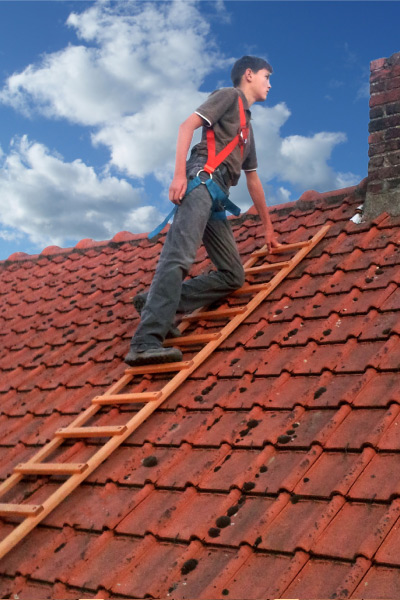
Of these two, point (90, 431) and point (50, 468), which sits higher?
point (90, 431)

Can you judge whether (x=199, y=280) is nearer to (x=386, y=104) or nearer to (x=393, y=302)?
(x=393, y=302)

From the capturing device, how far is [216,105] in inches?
160

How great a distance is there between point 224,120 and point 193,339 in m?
1.45

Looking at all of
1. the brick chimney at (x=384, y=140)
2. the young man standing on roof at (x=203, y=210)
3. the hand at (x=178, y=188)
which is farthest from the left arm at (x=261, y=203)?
the hand at (x=178, y=188)

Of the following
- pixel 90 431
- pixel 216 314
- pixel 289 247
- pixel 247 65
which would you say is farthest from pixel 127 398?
pixel 247 65

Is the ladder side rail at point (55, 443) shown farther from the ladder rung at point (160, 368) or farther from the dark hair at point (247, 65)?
the dark hair at point (247, 65)

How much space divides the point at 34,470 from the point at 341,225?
9.50ft

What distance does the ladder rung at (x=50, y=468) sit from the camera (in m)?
3.11

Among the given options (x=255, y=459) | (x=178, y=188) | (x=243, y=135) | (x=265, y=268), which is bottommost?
(x=255, y=459)

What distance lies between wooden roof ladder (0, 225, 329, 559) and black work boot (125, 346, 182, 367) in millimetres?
35

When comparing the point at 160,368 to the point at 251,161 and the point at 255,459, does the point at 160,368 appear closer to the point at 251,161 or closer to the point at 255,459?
the point at 255,459

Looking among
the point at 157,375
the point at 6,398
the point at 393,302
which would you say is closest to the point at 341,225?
the point at 393,302

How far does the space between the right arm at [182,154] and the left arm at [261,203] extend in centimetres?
95

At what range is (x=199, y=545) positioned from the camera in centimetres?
240
